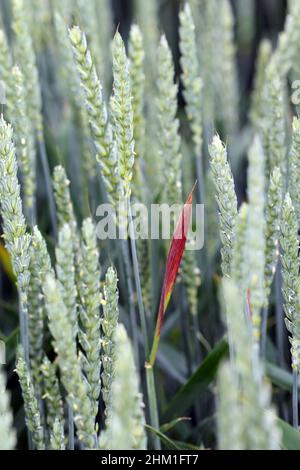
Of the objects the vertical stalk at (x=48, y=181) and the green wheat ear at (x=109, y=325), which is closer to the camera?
the green wheat ear at (x=109, y=325)

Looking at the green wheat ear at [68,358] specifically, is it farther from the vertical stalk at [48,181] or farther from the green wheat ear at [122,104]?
the vertical stalk at [48,181]

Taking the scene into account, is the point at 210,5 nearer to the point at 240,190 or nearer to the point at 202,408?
the point at 240,190

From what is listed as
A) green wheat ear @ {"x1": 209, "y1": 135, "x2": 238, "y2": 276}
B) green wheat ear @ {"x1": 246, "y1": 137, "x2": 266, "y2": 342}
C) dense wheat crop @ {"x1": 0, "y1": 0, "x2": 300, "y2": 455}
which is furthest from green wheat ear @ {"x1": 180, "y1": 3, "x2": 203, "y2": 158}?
green wheat ear @ {"x1": 246, "y1": 137, "x2": 266, "y2": 342}

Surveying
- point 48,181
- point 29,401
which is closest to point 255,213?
point 29,401

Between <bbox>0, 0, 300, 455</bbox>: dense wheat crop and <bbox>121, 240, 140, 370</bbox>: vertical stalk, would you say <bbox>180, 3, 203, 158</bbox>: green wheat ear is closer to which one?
<bbox>0, 0, 300, 455</bbox>: dense wheat crop

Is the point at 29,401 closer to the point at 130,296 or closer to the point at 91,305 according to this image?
the point at 91,305

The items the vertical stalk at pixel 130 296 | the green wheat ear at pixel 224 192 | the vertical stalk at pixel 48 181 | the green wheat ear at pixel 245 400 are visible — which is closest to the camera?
the green wheat ear at pixel 245 400

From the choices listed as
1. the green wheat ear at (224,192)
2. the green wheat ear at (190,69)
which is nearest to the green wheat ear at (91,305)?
the green wheat ear at (224,192)

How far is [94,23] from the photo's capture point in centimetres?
113

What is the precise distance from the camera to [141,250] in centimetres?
100

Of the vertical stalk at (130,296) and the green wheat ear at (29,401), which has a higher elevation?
the vertical stalk at (130,296)

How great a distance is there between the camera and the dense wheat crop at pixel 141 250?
0.61 meters

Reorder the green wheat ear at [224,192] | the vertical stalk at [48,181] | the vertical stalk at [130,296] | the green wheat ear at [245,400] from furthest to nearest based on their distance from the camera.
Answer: the vertical stalk at [48,181]
the vertical stalk at [130,296]
the green wheat ear at [224,192]
the green wheat ear at [245,400]
